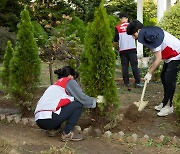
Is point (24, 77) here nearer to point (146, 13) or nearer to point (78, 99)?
point (78, 99)

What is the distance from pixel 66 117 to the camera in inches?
211

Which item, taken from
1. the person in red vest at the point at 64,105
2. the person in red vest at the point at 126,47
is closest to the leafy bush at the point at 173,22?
the person in red vest at the point at 126,47

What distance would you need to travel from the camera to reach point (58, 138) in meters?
5.57

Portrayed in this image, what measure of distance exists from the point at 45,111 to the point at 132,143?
1.21m

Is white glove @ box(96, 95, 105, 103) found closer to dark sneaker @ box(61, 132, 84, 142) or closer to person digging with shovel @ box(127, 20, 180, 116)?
dark sneaker @ box(61, 132, 84, 142)

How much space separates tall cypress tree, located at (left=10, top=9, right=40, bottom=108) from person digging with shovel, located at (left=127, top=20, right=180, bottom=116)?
59.2 inches

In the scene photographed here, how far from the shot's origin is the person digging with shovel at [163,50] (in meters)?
6.05

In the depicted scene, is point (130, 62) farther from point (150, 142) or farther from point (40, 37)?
point (150, 142)

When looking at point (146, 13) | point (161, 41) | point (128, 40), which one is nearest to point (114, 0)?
point (146, 13)

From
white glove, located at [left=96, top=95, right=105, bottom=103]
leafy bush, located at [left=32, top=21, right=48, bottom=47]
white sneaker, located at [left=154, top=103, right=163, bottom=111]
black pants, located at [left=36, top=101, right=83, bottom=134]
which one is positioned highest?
leafy bush, located at [left=32, top=21, right=48, bottom=47]

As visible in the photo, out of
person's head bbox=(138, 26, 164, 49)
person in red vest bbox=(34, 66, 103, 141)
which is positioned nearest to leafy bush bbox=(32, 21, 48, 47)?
person's head bbox=(138, 26, 164, 49)

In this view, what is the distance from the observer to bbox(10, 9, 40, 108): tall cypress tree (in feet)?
20.5

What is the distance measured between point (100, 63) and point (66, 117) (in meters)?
0.86

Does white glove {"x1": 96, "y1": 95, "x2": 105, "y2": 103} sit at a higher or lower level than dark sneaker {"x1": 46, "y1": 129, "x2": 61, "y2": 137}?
higher
